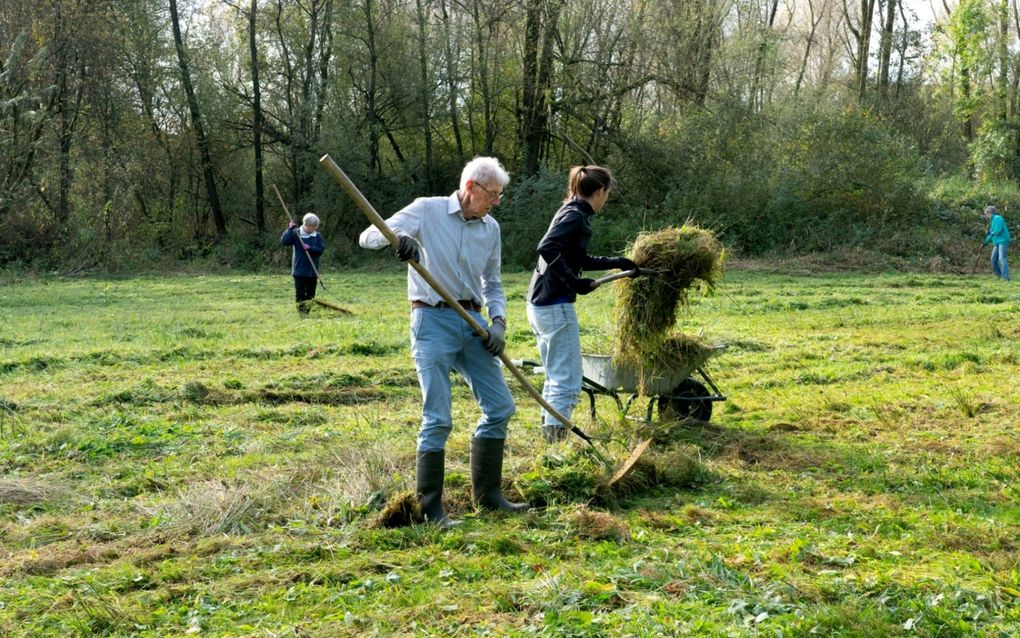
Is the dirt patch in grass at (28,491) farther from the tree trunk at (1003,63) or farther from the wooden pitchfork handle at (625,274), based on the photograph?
the tree trunk at (1003,63)

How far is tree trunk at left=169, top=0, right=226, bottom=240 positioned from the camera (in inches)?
1214

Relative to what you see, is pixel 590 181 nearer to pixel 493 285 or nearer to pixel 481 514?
pixel 493 285

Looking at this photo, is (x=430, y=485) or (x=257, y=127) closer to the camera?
(x=430, y=485)

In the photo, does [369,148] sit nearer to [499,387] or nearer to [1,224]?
[1,224]

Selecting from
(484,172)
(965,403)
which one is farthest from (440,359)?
(965,403)

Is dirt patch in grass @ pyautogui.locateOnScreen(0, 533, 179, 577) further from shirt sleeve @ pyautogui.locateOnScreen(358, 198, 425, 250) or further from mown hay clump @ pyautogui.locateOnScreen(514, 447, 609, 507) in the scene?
mown hay clump @ pyautogui.locateOnScreen(514, 447, 609, 507)

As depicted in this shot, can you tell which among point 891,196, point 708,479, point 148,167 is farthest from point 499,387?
point 148,167

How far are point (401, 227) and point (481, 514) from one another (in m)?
1.53

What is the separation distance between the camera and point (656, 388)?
7145 mm

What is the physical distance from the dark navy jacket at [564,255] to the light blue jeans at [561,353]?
77mm

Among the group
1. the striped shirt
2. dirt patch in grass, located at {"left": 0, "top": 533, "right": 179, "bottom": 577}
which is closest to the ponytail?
the striped shirt

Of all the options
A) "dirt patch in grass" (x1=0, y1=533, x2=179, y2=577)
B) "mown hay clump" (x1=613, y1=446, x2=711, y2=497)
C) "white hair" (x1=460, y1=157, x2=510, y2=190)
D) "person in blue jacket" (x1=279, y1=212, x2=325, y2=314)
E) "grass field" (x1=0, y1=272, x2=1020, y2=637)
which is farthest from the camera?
"person in blue jacket" (x1=279, y1=212, x2=325, y2=314)

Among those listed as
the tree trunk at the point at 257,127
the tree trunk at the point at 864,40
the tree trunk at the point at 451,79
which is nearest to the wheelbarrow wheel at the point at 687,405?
the tree trunk at the point at 451,79

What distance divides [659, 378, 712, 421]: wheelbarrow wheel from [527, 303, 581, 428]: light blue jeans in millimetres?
1122
